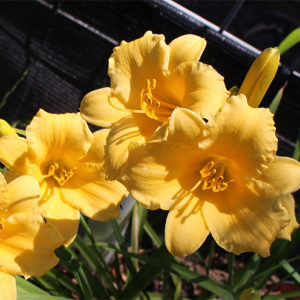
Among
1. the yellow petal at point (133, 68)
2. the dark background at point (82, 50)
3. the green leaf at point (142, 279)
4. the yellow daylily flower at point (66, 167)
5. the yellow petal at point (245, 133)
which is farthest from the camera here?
the dark background at point (82, 50)

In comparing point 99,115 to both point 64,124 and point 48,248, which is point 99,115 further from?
point 48,248

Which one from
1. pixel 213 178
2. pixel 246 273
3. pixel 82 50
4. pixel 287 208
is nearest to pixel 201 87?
pixel 213 178

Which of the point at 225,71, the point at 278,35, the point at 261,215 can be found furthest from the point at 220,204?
the point at 278,35

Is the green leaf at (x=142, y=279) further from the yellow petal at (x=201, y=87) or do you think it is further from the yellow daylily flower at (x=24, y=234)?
the yellow petal at (x=201, y=87)

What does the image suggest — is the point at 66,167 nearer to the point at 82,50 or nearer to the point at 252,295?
the point at 252,295

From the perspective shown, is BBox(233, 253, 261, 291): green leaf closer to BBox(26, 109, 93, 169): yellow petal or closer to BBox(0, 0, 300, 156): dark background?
BBox(0, 0, 300, 156): dark background

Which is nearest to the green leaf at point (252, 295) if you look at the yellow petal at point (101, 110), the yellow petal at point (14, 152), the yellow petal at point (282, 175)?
the yellow petal at point (282, 175)
